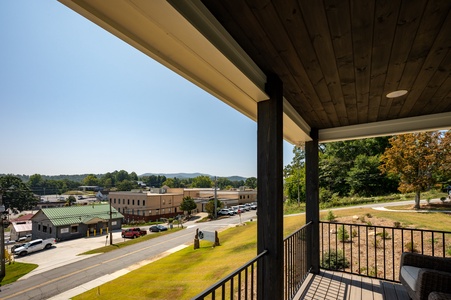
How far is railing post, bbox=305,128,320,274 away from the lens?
3.27m

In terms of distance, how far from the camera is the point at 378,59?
1.59m

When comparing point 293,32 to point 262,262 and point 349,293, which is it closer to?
point 262,262

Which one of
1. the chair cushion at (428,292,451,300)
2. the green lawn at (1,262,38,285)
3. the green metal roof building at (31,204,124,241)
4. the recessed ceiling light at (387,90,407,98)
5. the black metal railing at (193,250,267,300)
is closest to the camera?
the black metal railing at (193,250,267,300)

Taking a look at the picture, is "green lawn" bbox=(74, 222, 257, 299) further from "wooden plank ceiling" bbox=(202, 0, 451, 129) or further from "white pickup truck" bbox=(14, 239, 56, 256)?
"white pickup truck" bbox=(14, 239, 56, 256)

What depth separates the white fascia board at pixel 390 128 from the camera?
2.93 m

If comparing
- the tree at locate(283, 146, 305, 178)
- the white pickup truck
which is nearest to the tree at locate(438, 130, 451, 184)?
the tree at locate(283, 146, 305, 178)

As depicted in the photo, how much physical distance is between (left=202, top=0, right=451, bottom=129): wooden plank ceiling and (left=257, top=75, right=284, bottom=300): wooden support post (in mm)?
278

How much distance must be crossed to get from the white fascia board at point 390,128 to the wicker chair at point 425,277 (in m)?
1.67

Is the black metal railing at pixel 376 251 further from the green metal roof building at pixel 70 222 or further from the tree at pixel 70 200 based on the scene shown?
the tree at pixel 70 200

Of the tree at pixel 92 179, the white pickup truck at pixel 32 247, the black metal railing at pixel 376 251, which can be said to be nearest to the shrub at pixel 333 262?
the black metal railing at pixel 376 251

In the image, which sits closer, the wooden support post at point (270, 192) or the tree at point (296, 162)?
the wooden support post at point (270, 192)

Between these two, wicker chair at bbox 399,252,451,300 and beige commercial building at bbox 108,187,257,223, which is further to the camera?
beige commercial building at bbox 108,187,257,223

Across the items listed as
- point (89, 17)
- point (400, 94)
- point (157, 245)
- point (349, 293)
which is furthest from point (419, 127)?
point (157, 245)

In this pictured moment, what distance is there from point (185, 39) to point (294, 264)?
8.84 ft
